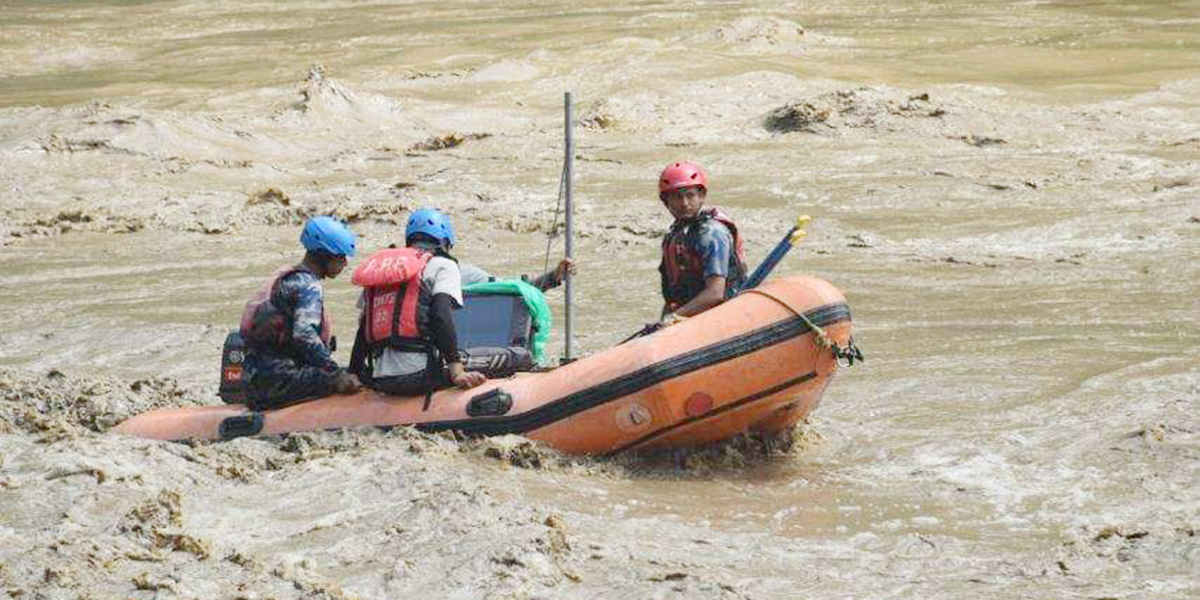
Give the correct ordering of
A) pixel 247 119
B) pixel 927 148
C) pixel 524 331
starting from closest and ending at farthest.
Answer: pixel 524 331 < pixel 927 148 < pixel 247 119

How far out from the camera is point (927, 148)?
15672 millimetres

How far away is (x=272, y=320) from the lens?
25.8 feet

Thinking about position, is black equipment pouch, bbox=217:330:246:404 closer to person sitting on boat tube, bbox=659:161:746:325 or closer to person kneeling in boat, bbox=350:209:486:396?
person kneeling in boat, bbox=350:209:486:396

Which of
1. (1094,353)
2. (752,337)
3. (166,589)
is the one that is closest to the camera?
(166,589)

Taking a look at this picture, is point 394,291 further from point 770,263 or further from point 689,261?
point 770,263

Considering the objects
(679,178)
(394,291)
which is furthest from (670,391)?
(394,291)

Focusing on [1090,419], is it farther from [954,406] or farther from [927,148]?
[927,148]

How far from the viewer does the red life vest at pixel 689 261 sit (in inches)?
315

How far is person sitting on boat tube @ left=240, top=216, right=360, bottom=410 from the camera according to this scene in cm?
771

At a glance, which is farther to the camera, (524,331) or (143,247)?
(143,247)

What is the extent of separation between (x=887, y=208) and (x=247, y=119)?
6.58 m

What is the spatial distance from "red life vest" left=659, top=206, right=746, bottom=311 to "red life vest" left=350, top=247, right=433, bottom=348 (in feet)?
3.52

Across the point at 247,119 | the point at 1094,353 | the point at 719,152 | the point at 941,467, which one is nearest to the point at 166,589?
the point at 941,467

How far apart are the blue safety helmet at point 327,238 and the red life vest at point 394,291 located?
0.12 m
